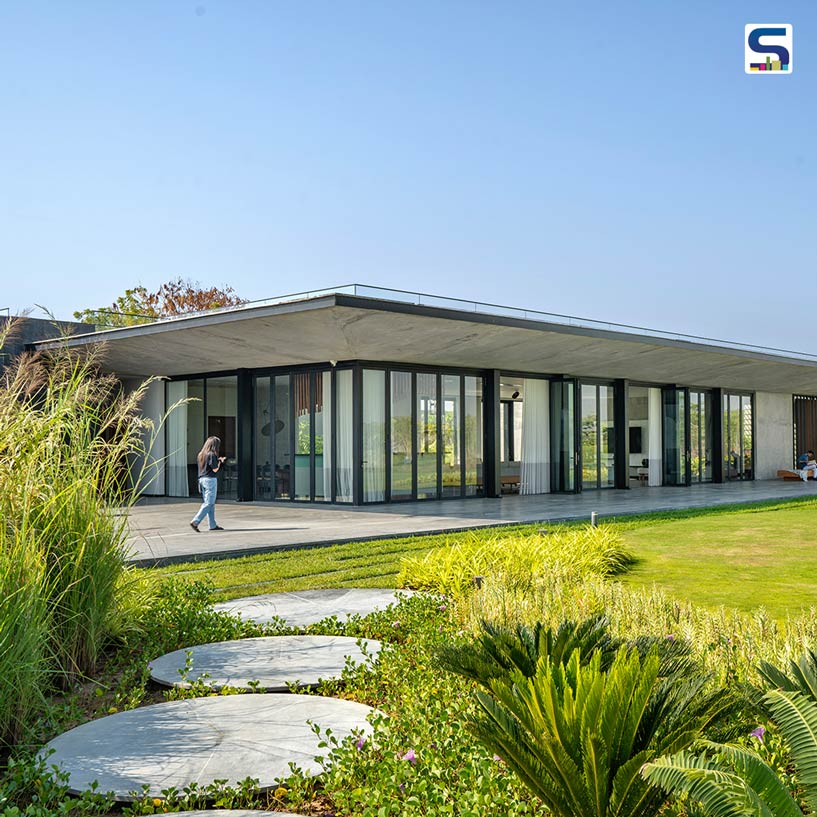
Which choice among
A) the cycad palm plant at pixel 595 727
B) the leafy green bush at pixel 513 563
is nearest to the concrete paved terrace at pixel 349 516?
the leafy green bush at pixel 513 563

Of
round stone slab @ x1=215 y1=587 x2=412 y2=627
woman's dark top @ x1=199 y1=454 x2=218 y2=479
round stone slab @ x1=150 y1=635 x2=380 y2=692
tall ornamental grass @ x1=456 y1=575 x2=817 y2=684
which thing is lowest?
round stone slab @ x1=215 y1=587 x2=412 y2=627

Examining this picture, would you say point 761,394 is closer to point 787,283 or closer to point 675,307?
point 787,283

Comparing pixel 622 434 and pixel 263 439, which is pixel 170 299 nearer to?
pixel 263 439

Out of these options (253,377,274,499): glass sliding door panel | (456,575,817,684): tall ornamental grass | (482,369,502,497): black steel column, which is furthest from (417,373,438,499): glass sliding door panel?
(456,575,817,684): tall ornamental grass

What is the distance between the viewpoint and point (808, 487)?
78.2 ft

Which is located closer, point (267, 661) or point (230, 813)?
point (230, 813)

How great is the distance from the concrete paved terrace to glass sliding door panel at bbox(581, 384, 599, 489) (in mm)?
760

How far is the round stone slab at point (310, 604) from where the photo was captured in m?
5.90

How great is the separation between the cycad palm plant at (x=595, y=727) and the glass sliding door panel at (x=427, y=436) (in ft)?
54.0

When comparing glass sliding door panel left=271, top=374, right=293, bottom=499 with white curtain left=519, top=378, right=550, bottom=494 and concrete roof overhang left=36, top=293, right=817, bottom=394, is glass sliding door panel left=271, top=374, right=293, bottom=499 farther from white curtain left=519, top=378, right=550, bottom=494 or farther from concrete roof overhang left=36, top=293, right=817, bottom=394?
white curtain left=519, top=378, right=550, bottom=494

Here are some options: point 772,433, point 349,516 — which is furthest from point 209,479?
point 772,433

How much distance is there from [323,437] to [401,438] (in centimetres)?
177

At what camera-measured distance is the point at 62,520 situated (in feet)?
13.5

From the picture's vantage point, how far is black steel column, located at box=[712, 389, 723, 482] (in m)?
27.5
